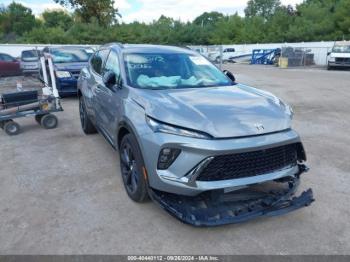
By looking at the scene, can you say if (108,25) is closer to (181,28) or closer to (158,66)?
(181,28)

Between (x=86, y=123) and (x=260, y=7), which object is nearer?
(x=86, y=123)

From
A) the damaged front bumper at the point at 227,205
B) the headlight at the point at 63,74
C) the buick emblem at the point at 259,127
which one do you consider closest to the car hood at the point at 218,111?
the buick emblem at the point at 259,127

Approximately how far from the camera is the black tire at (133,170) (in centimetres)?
335

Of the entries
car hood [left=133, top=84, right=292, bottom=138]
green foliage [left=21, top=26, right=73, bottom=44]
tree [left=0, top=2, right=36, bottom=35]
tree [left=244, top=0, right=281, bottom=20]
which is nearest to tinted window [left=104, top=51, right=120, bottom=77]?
car hood [left=133, top=84, right=292, bottom=138]

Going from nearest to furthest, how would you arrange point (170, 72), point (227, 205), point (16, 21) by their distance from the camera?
point (227, 205)
point (170, 72)
point (16, 21)

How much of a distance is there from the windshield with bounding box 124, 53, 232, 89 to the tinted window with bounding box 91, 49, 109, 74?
0.98 m

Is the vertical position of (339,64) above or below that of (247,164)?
below

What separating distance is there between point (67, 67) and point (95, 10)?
44544mm

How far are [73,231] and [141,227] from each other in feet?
2.14

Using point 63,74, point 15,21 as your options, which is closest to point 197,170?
point 63,74

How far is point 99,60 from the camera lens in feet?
18.1

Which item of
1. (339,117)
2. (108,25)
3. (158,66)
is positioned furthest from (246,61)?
(158,66)

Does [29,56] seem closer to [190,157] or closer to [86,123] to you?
[86,123]

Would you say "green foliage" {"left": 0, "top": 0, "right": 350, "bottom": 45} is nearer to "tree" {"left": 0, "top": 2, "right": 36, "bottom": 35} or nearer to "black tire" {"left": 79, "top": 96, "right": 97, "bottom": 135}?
"tree" {"left": 0, "top": 2, "right": 36, "bottom": 35}
